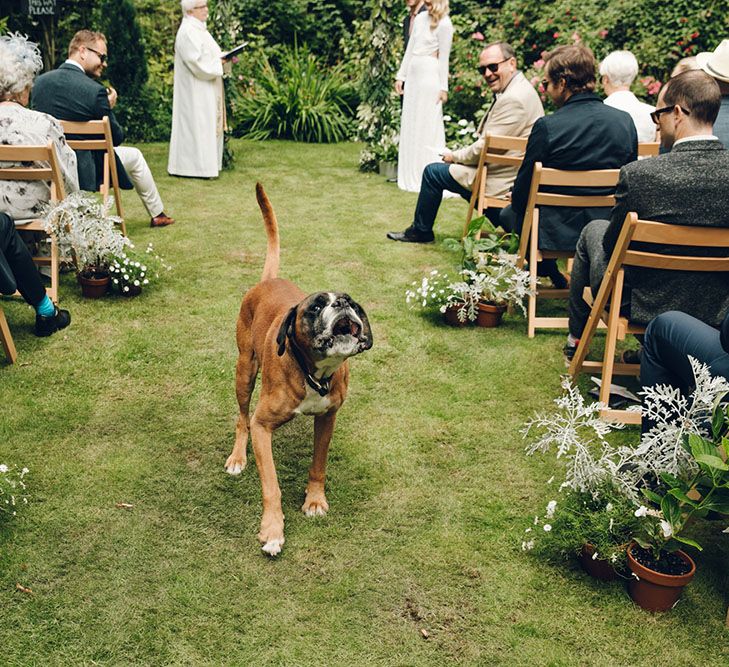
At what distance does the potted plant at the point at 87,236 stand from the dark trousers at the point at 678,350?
3.62 metres

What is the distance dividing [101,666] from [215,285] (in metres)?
3.78

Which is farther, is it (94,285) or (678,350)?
(94,285)

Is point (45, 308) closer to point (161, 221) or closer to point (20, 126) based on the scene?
point (20, 126)

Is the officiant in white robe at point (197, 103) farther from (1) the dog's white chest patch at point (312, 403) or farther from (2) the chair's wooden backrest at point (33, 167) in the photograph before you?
(1) the dog's white chest patch at point (312, 403)

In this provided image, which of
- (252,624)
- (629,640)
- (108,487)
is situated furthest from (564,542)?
(108,487)

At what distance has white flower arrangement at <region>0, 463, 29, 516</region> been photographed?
121 inches

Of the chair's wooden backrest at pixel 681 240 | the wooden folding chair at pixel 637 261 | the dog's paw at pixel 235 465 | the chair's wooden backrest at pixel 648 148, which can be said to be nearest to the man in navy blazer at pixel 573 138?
the chair's wooden backrest at pixel 648 148

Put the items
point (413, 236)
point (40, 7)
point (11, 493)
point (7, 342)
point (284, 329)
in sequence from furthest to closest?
point (40, 7) → point (413, 236) → point (7, 342) → point (11, 493) → point (284, 329)

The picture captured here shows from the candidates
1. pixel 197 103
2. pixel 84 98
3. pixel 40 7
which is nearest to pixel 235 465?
pixel 84 98

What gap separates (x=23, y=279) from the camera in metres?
4.67

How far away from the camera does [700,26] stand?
10320 mm

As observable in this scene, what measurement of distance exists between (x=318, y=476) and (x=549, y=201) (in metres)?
2.61

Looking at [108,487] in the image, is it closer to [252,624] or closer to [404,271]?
[252,624]

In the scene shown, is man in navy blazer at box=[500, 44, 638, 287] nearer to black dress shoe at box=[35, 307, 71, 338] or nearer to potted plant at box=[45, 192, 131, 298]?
potted plant at box=[45, 192, 131, 298]
